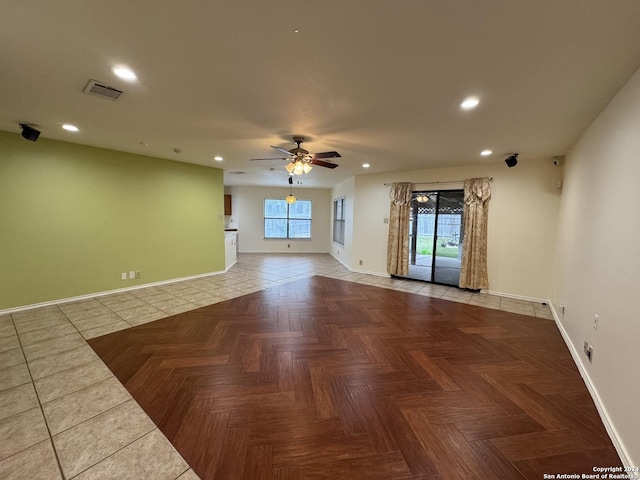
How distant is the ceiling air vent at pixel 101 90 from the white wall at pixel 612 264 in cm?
405

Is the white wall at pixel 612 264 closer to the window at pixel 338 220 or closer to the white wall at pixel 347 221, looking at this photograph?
the white wall at pixel 347 221

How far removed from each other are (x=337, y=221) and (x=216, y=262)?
4.37m

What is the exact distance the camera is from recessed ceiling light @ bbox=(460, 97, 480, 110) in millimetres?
2254

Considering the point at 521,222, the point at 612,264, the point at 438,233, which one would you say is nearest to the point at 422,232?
the point at 438,233

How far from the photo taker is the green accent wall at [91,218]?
3592 millimetres

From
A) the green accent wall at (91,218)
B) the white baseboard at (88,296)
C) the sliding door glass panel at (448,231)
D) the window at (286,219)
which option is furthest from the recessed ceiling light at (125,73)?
the window at (286,219)

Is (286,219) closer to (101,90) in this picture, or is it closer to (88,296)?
(88,296)

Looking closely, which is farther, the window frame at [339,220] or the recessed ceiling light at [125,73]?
the window frame at [339,220]

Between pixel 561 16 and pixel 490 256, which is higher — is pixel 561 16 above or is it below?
above

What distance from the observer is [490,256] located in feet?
16.2

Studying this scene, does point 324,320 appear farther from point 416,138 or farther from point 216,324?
point 416,138

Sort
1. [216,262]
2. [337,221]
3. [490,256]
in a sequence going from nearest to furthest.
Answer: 1. [490,256]
2. [216,262]
3. [337,221]

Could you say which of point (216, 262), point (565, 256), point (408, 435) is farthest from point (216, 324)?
point (565, 256)

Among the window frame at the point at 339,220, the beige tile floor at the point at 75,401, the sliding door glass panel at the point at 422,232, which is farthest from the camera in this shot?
the window frame at the point at 339,220
